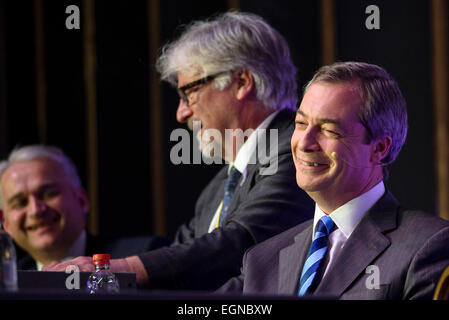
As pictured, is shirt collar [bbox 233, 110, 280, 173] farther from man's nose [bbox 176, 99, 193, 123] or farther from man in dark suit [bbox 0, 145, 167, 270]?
man in dark suit [bbox 0, 145, 167, 270]

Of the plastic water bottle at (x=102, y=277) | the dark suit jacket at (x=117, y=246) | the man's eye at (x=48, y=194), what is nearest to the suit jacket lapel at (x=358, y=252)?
the plastic water bottle at (x=102, y=277)

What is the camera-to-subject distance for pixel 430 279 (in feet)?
5.54

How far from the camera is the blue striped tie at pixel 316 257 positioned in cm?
188

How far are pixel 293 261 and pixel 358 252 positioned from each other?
20 centimetres

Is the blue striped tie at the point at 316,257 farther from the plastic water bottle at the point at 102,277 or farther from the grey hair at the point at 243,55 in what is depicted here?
the grey hair at the point at 243,55

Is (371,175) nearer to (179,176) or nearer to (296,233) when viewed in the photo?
(296,233)

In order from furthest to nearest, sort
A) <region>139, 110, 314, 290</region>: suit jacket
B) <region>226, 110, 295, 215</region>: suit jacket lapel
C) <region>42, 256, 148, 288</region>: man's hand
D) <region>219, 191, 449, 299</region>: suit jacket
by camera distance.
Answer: <region>226, 110, 295, 215</region>: suit jacket lapel
<region>139, 110, 314, 290</region>: suit jacket
<region>42, 256, 148, 288</region>: man's hand
<region>219, 191, 449, 299</region>: suit jacket

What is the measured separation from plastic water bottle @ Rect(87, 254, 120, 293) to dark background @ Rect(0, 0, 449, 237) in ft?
6.51

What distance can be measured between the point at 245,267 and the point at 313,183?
1.02ft

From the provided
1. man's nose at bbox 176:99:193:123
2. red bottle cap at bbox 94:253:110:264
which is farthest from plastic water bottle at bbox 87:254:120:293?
man's nose at bbox 176:99:193:123

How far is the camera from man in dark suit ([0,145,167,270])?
347 cm

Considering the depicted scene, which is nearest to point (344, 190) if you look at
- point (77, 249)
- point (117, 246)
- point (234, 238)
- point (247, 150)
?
point (234, 238)
